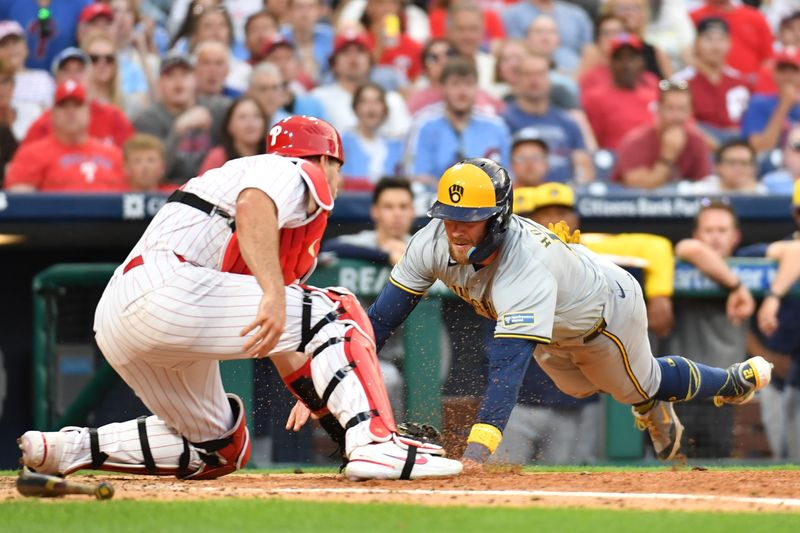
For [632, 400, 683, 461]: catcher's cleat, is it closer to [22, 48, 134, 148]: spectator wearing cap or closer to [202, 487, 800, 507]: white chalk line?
[202, 487, 800, 507]: white chalk line

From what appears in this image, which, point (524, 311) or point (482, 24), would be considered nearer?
point (524, 311)

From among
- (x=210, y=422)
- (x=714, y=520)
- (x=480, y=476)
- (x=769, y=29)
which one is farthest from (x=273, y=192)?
(x=769, y=29)

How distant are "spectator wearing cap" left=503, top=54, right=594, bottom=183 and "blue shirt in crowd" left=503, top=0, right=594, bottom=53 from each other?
1440mm

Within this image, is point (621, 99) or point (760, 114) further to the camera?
point (760, 114)

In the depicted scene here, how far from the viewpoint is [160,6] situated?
11078 millimetres

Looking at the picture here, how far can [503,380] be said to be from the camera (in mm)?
5051

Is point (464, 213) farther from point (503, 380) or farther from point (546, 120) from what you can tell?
point (546, 120)

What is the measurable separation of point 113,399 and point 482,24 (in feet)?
15.9

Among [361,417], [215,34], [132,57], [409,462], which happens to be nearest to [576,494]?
[409,462]

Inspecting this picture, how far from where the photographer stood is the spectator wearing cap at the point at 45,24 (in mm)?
10281

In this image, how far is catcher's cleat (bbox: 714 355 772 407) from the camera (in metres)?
6.36

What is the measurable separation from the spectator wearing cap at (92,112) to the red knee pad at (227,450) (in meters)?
4.34

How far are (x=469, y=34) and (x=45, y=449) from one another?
6.62m

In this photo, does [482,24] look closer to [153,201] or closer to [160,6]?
[160,6]
